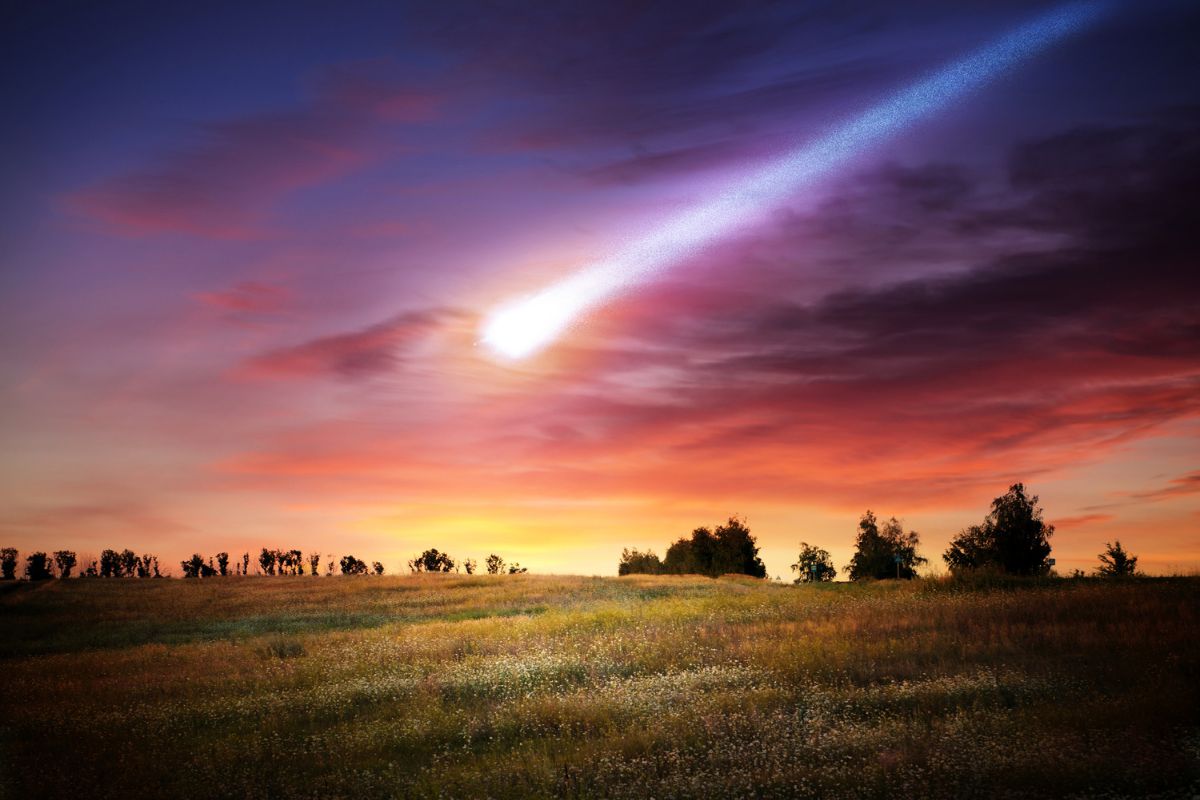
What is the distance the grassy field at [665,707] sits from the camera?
8.72m

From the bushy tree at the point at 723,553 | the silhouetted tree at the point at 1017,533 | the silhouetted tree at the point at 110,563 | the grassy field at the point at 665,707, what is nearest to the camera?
the grassy field at the point at 665,707

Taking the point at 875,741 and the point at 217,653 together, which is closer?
the point at 875,741

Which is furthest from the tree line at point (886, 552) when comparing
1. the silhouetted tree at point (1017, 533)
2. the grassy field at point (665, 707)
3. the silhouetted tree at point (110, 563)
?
the silhouetted tree at point (110, 563)

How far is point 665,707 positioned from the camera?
39.6 feet

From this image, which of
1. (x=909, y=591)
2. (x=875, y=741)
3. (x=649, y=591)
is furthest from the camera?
(x=649, y=591)

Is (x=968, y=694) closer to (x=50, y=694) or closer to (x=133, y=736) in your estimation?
(x=133, y=736)

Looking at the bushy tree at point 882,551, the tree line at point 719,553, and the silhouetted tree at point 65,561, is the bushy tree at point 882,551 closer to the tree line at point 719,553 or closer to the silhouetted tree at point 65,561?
the tree line at point 719,553

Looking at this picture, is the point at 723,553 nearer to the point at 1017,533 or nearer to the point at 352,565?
the point at 1017,533

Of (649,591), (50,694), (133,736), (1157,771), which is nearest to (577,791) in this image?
(1157,771)

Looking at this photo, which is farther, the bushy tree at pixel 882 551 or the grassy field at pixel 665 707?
the bushy tree at pixel 882 551

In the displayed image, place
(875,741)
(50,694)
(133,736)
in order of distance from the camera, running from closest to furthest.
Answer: (875,741) < (133,736) < (50,694)

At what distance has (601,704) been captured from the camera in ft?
40.8

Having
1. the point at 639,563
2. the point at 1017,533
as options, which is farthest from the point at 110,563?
the point at 1017,533

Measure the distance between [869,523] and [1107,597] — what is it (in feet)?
276
